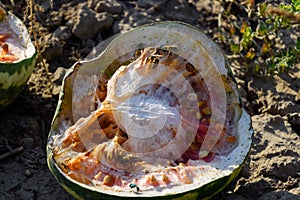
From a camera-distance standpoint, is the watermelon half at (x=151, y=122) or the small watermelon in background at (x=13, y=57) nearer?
the watermelon half at (x=151, y=122)

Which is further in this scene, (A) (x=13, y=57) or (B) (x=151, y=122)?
(A) (x=13, y=57)

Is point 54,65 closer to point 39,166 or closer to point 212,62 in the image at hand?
point 39,166

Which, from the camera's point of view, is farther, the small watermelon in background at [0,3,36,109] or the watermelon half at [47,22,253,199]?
the small watermelon in background at [0,3,36,109]

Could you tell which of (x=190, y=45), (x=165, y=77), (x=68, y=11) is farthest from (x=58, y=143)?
(x=68, y=11)
